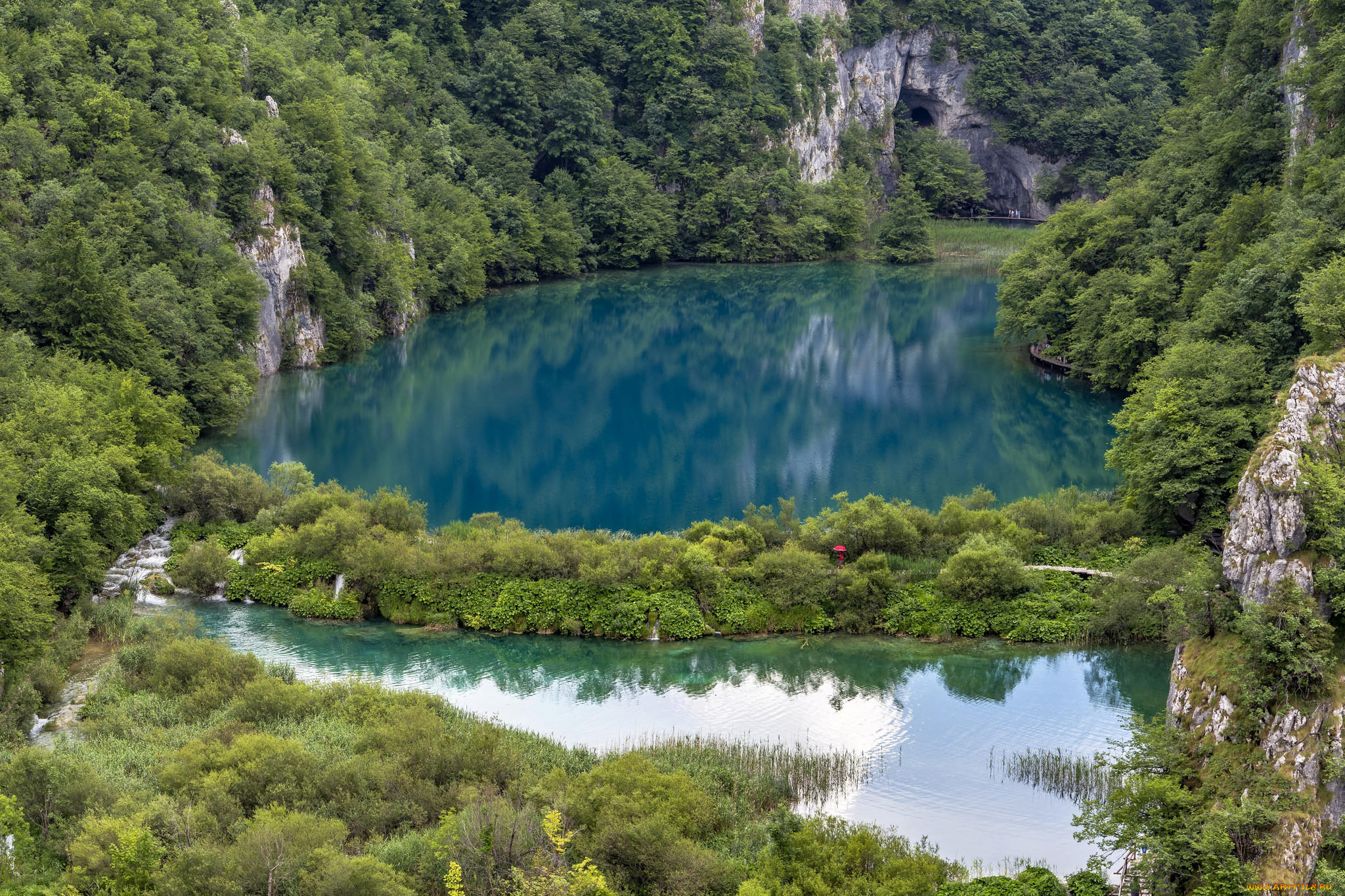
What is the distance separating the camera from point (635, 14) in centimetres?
9325

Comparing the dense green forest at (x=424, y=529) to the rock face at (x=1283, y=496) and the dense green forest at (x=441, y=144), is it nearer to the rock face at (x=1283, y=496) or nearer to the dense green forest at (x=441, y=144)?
the dense green forest at (x=441, y=144)

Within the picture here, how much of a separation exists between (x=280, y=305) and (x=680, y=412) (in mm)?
18866

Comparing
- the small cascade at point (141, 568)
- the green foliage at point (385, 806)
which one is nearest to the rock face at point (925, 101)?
the small cascade at point (141, 568)

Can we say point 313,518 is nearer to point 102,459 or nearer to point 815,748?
point 102,459

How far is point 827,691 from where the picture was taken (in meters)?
24.4

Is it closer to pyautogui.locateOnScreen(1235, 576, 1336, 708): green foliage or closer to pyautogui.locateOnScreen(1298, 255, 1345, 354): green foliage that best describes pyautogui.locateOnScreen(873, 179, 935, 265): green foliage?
pyautogui.locateOnScreen(1298, 255, 1345, 354): green foliage

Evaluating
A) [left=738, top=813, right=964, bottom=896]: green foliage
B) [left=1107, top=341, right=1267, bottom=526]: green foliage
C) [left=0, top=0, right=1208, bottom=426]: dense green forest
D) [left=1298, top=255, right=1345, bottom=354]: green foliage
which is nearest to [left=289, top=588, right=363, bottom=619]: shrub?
[left=0, top=0, right=1208, bottom=426]: dense green forest

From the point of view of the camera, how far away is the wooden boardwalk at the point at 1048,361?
5091 centimetres

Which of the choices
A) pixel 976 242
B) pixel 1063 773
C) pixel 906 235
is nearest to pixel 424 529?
pixel 1063 773

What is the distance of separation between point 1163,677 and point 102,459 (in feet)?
83.5

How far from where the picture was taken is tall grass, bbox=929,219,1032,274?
87188mm

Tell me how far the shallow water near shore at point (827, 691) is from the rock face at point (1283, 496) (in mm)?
4999

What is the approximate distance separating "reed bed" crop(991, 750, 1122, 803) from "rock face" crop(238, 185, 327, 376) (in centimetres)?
3672

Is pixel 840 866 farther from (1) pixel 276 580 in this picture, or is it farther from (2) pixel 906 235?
(2) pixel 906 235
